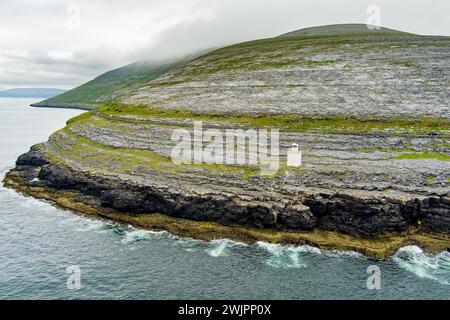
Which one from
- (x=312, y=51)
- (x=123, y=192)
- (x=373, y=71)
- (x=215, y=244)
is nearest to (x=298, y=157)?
(x=215, y=244)

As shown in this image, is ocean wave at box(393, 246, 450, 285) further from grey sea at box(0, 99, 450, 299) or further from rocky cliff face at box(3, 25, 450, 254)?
rocky cliff face at box(3, 25, 450, 254)

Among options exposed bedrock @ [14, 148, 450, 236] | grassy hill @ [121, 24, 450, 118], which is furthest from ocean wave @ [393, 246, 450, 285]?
grassy hill @ [121, 24, 450, 118]

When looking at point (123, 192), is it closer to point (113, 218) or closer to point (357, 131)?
point (113, 218)

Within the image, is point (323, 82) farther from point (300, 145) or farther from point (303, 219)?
point (303, 219)

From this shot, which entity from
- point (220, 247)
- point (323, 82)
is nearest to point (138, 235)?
point (220, 247)

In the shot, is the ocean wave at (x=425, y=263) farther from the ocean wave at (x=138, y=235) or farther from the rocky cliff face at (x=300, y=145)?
the ocean wave at (x=138, y=235)

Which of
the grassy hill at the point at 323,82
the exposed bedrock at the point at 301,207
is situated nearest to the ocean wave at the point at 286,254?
the exposed bedrock at the point at 301,207
